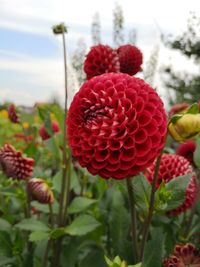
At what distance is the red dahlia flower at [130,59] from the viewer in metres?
1.24

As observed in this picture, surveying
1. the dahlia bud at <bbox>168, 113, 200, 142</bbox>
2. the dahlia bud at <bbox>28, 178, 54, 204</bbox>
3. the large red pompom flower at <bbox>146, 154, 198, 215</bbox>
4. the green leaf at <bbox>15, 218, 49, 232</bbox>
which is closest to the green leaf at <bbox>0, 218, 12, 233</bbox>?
the green leaf at <bbox>15, 218, 49, 232</bbox>

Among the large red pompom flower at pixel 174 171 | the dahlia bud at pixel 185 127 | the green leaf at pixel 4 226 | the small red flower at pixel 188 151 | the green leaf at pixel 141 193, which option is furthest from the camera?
the small red flower at pixel 188 151

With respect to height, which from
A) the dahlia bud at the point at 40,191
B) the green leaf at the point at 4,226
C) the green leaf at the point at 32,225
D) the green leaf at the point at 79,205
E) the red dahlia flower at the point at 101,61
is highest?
the red dahlia flower at the point at 101,61

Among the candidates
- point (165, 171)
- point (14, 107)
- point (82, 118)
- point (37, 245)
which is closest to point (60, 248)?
point (37, 245)

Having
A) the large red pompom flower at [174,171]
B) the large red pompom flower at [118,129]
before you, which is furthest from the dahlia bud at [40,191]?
the large red pompom flower at [118,129]

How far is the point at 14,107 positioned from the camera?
1.90 m

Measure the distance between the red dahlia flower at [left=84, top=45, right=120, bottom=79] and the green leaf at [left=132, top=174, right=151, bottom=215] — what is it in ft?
0.91

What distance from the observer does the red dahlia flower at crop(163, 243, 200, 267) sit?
101 cm

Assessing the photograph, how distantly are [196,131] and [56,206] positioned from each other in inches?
25.8

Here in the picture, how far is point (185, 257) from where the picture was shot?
1.03 metres

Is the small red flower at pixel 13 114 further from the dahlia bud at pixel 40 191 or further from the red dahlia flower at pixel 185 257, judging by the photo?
the red dahlia flower at pixel 185 257

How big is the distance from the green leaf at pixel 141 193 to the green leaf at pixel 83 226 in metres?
0.26

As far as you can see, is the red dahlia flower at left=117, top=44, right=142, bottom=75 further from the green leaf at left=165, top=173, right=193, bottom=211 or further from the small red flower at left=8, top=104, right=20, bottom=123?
the small red flower at left=8, top=104, right=20, bottom=123

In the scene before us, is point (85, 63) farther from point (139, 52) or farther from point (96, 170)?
point (96, 170)
